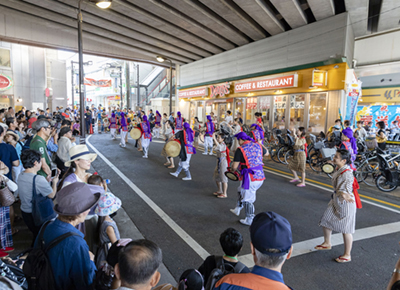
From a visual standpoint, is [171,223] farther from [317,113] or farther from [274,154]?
[317,113]

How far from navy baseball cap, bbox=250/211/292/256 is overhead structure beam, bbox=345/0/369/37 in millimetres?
13395

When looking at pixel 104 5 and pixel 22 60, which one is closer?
pixel 104 5

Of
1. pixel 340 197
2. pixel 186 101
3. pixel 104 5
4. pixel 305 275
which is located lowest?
pixel 305 275

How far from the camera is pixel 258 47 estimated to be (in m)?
17.3

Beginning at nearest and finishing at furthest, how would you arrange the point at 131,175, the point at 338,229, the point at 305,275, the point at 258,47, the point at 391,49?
the point at 305,275
the point at 338,229
the point at 131,175
the point at 391,49
the point at 258,47

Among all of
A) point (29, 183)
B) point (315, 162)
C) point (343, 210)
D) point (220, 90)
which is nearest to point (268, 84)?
point (220, 90)

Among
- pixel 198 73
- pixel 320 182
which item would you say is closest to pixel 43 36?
pixel 198 73

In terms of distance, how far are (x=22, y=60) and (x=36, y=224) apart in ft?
91.6

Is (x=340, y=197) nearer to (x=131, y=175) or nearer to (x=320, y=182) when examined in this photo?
(x=320, y=182)

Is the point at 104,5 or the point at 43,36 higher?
the point at 43,36

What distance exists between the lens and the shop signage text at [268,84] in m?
14.5

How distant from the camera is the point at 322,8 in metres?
12.1

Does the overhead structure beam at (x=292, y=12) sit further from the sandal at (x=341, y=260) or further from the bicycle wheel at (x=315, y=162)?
the sandal at (x=341, y=260)

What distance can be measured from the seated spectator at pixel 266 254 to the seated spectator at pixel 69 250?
1.01 meters
